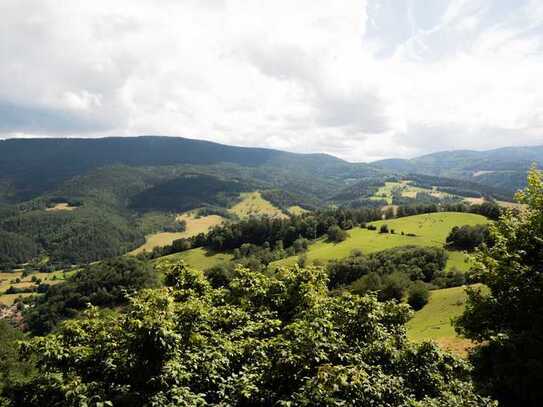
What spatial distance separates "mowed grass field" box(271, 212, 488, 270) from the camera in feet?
465

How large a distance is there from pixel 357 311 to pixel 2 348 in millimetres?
90592

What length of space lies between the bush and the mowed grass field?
3838 centimetres

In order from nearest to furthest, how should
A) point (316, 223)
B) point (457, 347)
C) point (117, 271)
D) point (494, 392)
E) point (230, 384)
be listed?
1. point (230, 384)
2. point (494, 392)
3. point (457, 347)
4. point (117, 271)
5. point (316, 223)

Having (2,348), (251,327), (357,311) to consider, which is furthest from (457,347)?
(2,348)

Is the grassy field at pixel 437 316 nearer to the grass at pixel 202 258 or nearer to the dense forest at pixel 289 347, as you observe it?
the dense forest at pixel 289 347

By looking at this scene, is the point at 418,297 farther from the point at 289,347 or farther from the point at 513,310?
the point at 289,347

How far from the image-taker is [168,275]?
20.3 meters

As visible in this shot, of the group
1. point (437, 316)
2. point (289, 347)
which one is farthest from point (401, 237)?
point (289, 347)

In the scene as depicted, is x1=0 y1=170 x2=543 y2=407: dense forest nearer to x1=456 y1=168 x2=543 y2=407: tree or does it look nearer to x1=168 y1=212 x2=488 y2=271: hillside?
x1=456 y1=168 x2=543 y2=407: tree

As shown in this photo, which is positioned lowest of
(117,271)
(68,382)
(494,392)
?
(117,271)

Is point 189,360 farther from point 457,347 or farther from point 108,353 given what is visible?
point 457,347

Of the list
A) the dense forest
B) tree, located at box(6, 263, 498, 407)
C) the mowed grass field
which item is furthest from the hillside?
tree, located at box(6, 263, 498, 407)

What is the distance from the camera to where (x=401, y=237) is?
152m

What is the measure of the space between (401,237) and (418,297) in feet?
232
